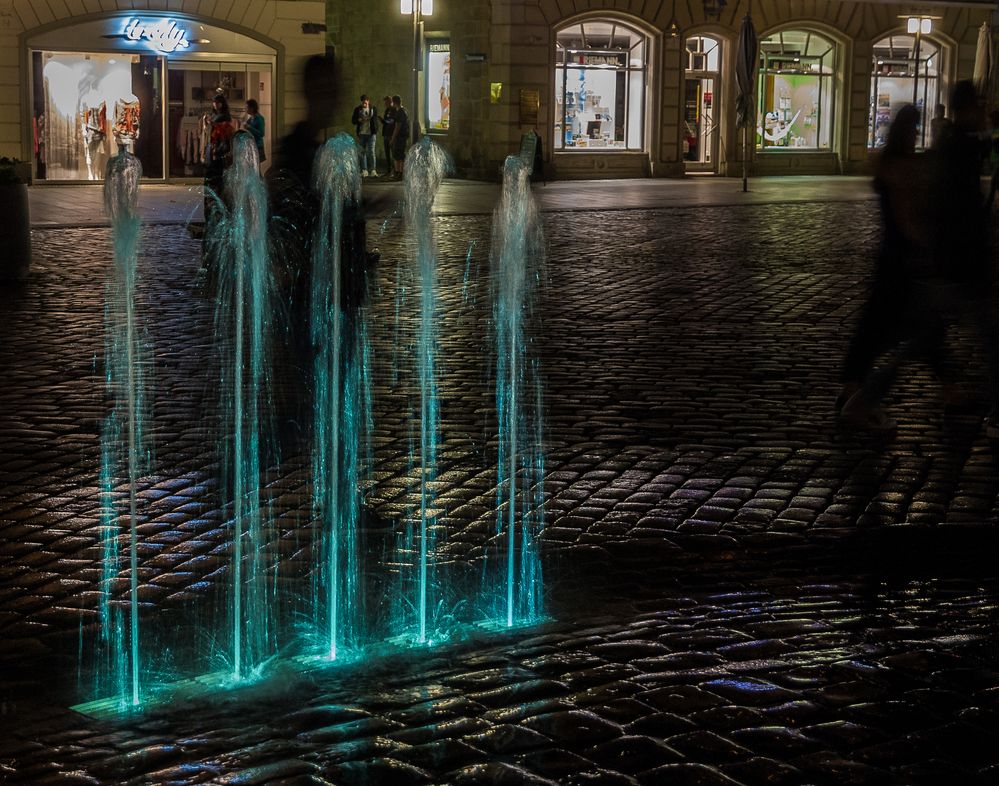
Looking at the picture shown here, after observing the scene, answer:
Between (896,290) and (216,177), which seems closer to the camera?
(896,290)

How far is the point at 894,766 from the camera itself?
379 cm

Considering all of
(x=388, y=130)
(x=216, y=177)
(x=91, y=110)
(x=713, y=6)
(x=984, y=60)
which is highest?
(x=713, y=6)

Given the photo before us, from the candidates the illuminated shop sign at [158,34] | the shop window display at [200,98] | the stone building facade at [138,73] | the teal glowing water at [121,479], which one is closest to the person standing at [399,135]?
the stone building facade at [138,73]

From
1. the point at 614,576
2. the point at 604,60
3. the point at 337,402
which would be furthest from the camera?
the point at 604,60

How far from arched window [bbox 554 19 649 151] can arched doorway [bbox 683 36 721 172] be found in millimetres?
1286

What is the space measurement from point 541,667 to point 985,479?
3.43 meters

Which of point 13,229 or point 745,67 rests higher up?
point 745,67

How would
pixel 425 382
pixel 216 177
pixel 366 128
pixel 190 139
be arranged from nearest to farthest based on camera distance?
pixel 425 382 < pixel 216 177 < pixel 190 139 < pixel 366 128

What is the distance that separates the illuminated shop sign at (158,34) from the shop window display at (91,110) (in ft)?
1.01

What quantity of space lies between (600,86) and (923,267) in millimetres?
27373

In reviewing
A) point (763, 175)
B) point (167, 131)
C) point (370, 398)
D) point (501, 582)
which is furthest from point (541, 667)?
point (763, 175)

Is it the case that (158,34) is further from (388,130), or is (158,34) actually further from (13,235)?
(13,235)

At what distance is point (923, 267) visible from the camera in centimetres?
789

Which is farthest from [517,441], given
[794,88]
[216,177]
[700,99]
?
[794,88]
